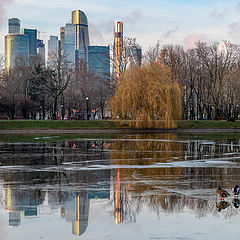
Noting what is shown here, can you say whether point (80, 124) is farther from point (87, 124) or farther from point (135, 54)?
point (135, 54)

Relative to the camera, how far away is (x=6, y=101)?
7969cm

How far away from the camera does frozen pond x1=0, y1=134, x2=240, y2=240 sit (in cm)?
958

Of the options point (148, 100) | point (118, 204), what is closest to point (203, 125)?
point (148, 100)

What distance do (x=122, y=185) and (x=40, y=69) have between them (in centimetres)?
7673

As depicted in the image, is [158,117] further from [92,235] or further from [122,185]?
[92,235]

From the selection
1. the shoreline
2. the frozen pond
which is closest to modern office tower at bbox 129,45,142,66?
the shoreline

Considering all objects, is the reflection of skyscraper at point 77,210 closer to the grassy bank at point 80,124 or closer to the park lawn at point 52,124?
the grassy bank at point 80,124

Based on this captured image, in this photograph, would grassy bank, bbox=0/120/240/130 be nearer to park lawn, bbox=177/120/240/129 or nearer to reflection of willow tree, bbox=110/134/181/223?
park lawn, bbox=177/120/240/129

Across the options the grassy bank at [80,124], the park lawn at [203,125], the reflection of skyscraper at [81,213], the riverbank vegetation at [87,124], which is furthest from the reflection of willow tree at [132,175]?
the park lawn at [203,125]

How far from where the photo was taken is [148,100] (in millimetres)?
55781

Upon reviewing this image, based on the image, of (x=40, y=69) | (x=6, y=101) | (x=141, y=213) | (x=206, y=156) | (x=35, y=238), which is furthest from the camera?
(x=40, y=69)

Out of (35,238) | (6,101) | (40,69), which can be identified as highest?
(40,69)

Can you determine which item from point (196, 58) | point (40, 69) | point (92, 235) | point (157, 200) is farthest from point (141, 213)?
point (40, 69)

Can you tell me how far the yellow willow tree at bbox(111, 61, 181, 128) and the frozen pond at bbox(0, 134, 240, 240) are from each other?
34.8 meters
